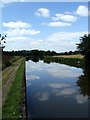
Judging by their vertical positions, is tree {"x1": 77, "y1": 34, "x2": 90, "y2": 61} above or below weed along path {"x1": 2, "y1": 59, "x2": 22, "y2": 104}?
above

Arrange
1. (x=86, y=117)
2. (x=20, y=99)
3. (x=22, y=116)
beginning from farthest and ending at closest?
(x=20, y=99), (x=86, y=117), (x=22, y=116)

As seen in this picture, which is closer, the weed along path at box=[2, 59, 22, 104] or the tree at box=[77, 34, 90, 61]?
the weed along path at box=[2, 59, 22, 104]

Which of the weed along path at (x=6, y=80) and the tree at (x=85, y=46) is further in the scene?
the tree at (x=85, y=46)

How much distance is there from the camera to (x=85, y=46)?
53.9 meters

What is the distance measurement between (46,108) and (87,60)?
3820cm

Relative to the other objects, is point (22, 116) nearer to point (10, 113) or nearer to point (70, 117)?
point (10, 113)

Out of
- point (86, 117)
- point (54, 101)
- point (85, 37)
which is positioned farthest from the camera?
point (85, 37)

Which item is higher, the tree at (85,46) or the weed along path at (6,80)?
the tree at (85,46)

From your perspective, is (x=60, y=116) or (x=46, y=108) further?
(x=46, y=108)

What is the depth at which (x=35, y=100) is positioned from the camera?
48.1 feet

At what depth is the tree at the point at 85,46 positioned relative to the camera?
50562 mm

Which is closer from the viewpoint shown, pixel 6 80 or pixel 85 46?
pixel 6 80

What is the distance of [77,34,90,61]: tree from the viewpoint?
50562 millimetres

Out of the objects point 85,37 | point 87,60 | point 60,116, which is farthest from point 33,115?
point 85,37
